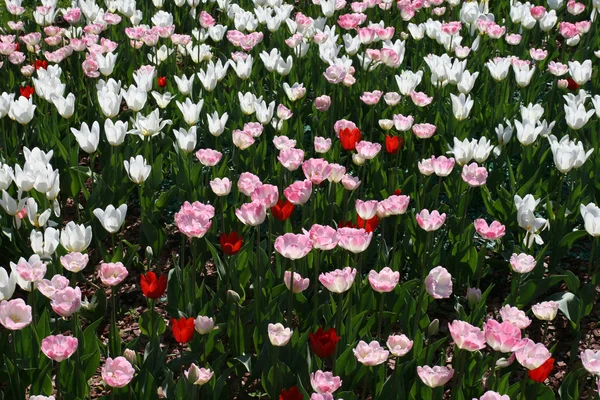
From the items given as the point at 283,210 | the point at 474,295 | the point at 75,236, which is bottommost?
the point at 474,295

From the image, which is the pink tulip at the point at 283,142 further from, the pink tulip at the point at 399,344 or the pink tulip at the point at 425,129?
the pink tulip at the point at 399,344

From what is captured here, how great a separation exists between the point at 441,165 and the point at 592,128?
51.4 inches

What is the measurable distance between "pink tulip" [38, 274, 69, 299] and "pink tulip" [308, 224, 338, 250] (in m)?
0.83

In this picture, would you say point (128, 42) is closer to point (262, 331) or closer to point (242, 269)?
point (242, 269)

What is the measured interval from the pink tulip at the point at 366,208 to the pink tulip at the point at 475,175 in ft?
1.72

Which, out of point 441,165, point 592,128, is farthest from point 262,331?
point 592,128

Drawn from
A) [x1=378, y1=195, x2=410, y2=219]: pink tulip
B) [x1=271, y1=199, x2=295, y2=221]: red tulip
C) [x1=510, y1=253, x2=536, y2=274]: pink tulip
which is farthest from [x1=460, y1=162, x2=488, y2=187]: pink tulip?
[x1=271, y1=199, x2=295, y2=221]: red tulip

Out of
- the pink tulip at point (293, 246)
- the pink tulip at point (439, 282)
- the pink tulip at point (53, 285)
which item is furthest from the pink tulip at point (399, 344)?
the pink tulip at point (53, 285)

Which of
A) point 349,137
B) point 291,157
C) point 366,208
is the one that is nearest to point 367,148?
point 349,137

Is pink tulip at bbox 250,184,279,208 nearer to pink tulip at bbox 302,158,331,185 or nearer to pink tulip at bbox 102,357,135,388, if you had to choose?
pink tulip at bbox 302,158,331,185

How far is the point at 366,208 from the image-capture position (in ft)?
9.71

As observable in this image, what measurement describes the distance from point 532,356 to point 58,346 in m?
1.37

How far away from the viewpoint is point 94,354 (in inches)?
105

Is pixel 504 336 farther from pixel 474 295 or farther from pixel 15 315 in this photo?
pixel 15 315
